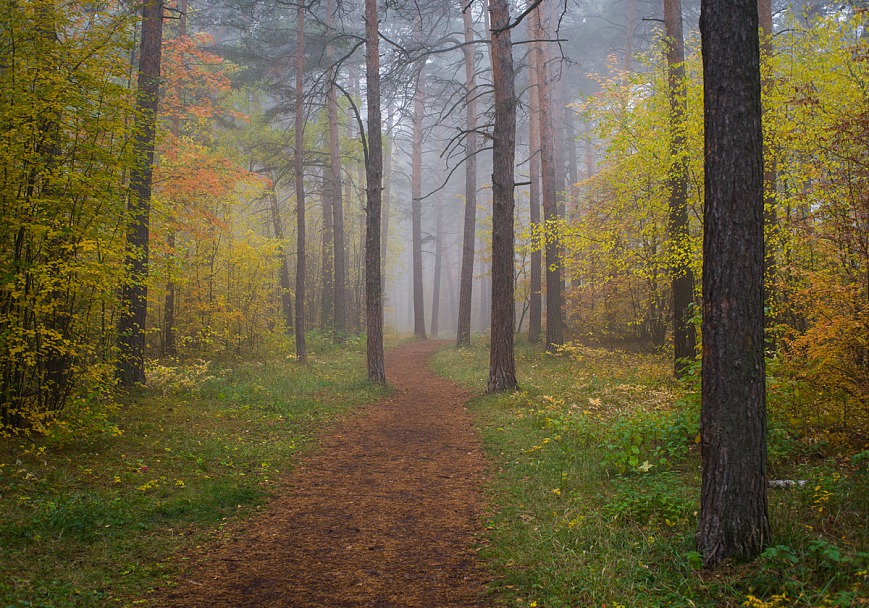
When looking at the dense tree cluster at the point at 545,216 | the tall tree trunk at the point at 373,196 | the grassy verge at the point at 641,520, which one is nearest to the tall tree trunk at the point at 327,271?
the dense tree cluster at the point at 545,216

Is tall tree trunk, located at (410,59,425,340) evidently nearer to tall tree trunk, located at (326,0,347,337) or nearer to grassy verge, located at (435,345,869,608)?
tall tree trunk, located at (326,0,347,337)

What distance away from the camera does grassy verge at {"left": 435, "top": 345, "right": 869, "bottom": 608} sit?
3.43 metres

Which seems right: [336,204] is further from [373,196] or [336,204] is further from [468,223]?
[373,196]

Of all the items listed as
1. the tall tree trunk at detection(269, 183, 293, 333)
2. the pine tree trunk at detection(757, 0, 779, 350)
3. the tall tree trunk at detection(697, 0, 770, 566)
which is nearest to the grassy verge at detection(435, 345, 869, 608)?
the tall tree trunk at detection(697, 0, 770, 566)

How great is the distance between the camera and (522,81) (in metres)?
28.0

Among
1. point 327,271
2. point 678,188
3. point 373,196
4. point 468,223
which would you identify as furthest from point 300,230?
point 678,188

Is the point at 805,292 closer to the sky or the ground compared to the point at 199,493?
closer to the sky

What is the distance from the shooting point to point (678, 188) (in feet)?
37.1

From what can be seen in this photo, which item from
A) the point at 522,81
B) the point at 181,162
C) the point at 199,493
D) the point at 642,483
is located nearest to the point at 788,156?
the point at 642,483

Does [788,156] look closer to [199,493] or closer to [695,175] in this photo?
[695,175]

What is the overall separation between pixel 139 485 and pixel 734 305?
624cm

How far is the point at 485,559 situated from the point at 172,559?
266 cm

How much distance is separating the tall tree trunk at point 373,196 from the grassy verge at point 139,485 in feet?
8.97

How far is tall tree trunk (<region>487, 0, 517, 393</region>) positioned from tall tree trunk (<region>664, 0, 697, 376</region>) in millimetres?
3298
